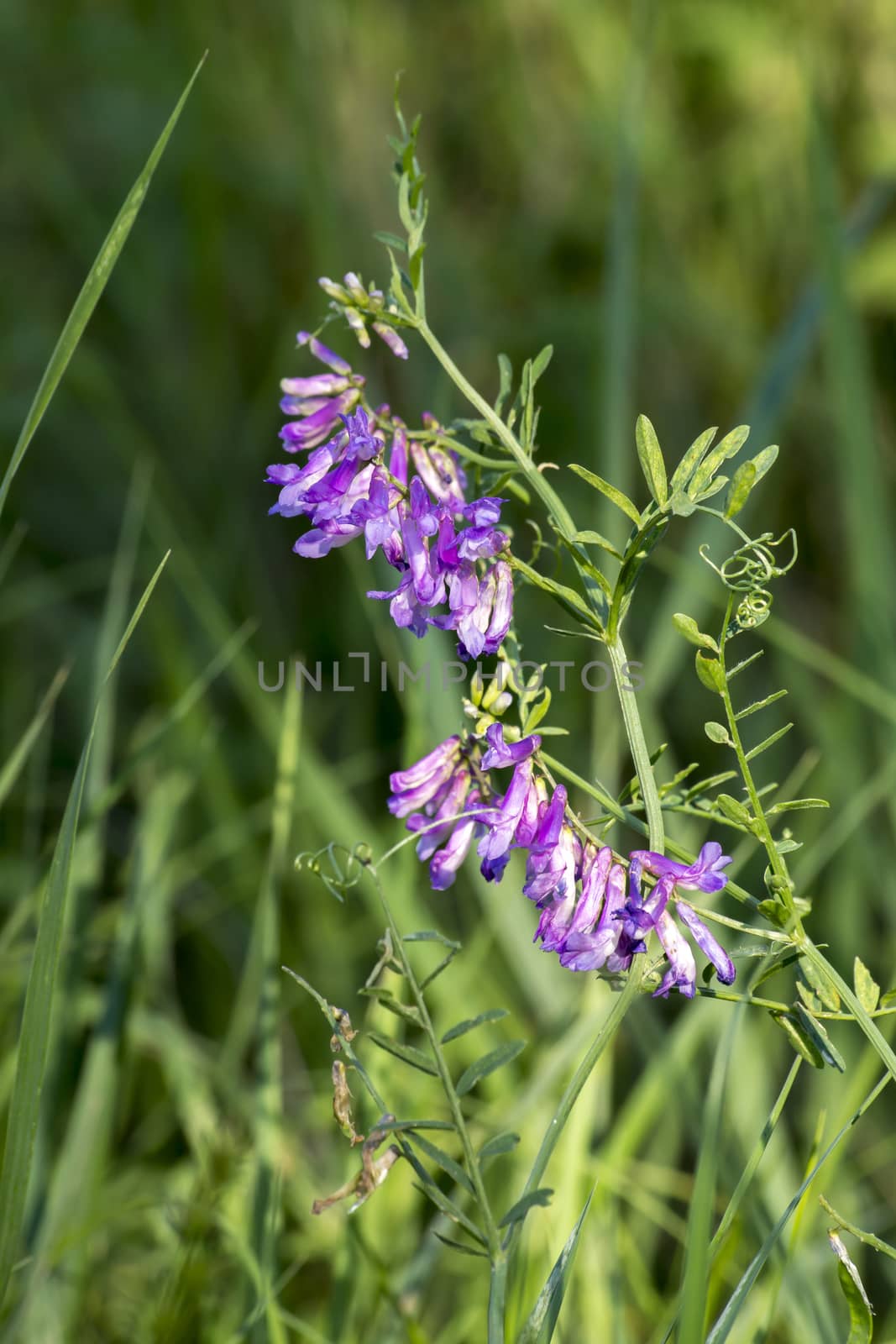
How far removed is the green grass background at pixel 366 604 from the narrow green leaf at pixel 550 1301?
0.19 meters

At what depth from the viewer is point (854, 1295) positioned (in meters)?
0.68

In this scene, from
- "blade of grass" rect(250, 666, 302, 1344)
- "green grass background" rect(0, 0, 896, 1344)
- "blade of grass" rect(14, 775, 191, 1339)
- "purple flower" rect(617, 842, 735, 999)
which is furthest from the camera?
"green grass background" rect(0, 0, 896, 1344)

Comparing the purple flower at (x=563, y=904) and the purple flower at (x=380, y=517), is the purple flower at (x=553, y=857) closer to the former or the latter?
the purple flower at (x=563, y=904)

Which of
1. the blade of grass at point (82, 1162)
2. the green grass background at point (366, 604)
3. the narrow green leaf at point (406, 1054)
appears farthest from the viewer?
the green grass background at point (366, 604)

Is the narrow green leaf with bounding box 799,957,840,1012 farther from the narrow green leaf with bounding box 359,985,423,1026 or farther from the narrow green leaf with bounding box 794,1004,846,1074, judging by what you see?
the narrow green leaf with bounding box 359,985,423,1026

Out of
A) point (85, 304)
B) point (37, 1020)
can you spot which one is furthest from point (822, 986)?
point (85, 304)

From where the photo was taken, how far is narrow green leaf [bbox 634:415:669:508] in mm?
643

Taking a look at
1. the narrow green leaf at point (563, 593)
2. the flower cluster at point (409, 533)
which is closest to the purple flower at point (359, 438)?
the flower cluster at point (409, 533)

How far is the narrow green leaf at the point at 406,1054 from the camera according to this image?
0.72 meters

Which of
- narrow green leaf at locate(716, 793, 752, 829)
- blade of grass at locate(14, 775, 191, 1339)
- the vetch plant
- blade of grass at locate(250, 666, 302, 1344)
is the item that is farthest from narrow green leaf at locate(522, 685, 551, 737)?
blade of grass at locate(14, 775, 191, 1339)

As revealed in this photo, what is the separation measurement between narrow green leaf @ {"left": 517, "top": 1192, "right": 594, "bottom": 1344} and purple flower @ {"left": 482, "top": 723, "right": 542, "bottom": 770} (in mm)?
236

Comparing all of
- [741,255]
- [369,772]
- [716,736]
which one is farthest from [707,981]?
[741,255]

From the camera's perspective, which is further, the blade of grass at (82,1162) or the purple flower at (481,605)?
the blade of grass at (82,1162)

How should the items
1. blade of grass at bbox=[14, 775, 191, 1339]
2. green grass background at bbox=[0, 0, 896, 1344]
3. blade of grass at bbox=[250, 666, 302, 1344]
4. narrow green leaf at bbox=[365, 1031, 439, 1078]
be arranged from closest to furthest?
narrow green leaf at bbox=[365, 1031, 439, 1078] → blade of grass at bbox=[250, 666, 302, 1344] → blade of grass at bbox=[14, 775, 191, 1339] → green grass background at bbox=[0, 0, 896, 1344]
